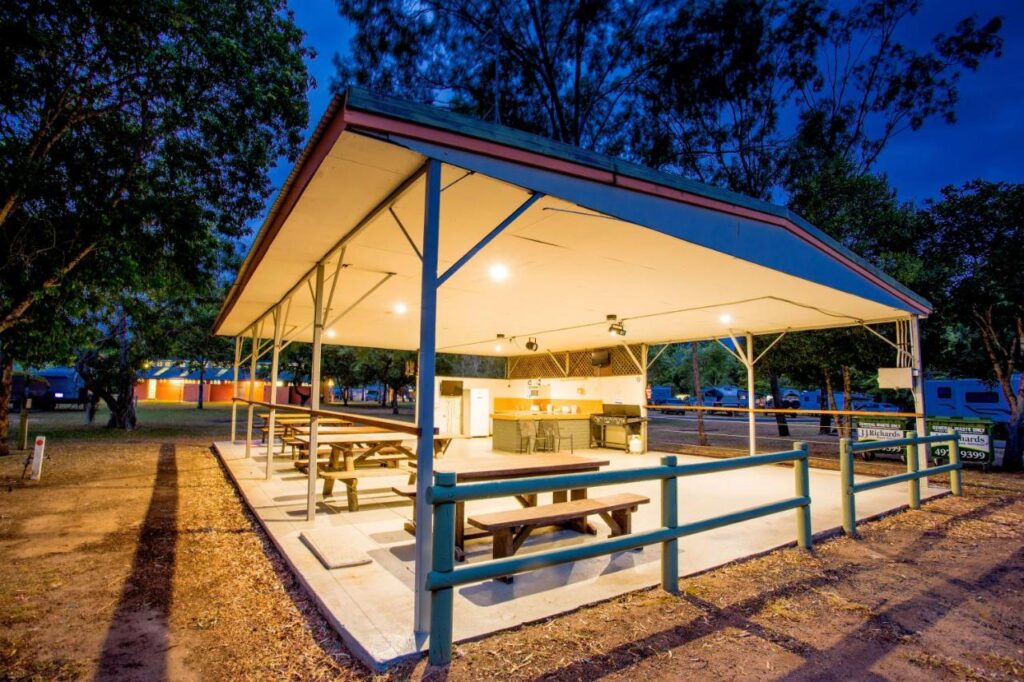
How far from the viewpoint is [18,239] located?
785cm

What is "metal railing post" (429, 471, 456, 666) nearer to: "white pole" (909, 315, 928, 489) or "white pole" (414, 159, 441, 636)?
"white pole" (414, 159, 441, 636)

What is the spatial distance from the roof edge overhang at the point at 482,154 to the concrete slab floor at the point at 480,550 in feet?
8.56

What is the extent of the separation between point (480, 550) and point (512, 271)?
2.84 metres

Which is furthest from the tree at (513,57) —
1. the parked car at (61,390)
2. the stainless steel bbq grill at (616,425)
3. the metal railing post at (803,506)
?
the parked car at (61,390)

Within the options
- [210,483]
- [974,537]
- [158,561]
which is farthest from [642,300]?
[210,483]

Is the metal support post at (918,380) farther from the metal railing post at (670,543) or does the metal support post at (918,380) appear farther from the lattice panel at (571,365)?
the metal railing post at (670,543)

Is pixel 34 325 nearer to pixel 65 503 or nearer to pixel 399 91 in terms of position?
pixel 65 503

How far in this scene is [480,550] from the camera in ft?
14.1

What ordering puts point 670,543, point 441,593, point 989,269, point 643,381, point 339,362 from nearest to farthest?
point 441,593
point 670,543
point 989,269
point 643,381
point 339,362

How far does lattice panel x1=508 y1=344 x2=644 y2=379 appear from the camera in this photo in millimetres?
12523

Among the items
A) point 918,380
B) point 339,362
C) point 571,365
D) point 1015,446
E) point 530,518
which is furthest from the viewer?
point 339,362

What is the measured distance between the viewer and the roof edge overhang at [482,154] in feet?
7.91

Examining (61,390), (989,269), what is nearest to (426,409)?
(989,269)

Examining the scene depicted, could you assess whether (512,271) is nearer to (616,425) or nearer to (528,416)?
(528,416)
